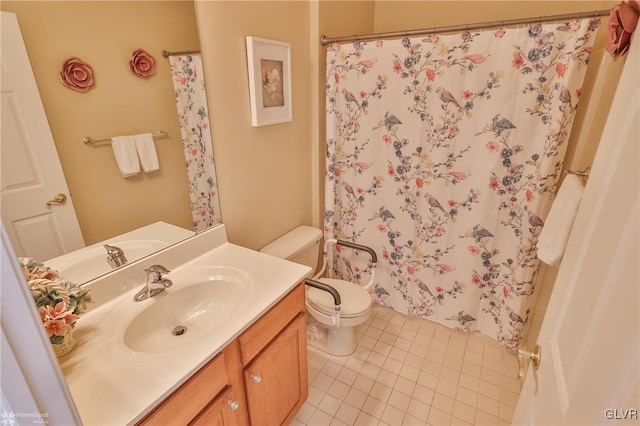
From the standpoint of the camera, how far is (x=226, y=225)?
5.09 ft

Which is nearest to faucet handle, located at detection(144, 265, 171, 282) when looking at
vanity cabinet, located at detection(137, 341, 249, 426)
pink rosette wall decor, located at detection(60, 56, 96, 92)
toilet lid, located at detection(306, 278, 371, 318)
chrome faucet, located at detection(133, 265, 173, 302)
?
chrome faucet, located at detection(133, 265, 173, 302)

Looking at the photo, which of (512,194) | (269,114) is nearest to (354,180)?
(269,114)

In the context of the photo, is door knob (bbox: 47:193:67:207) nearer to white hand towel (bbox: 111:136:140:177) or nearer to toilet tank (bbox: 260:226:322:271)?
white hand towel (bbox: 111:136:140:177)

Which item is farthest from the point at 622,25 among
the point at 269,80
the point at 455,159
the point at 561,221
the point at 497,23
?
the point at 269,80

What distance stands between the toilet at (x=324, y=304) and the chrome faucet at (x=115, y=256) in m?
0.74

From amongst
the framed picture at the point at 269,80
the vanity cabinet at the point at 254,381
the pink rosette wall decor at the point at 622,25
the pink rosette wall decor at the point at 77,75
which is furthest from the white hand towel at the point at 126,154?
the pink rosette wall decor at the point at 622,25

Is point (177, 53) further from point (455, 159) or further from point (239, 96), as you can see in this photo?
point (455, 159)

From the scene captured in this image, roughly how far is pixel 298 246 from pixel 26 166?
1.23 m

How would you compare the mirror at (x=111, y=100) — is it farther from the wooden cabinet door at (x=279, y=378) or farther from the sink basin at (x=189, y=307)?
the wooden cabinet door at (x=279, y=378)

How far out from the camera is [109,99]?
3.45 feet

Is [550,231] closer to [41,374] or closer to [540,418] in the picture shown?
[540,418]

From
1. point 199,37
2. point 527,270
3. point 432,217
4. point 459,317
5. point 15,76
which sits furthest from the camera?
point 459,317

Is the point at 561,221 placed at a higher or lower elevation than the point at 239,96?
lower

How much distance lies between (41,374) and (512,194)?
6.05 ft
